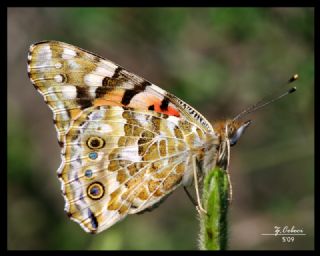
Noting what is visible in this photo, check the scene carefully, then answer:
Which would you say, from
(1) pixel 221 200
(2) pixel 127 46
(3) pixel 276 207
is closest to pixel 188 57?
(2) pixel 127 46

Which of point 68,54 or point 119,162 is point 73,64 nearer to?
point 68,54

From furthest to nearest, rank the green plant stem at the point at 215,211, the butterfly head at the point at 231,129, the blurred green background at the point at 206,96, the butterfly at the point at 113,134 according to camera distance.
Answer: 1. the blurred green background at the point at 206,96
2. the butterfly at the point at 113,134
3. the butterfly head at the point at 231,129
4. the green plant stem at the point at 215,211

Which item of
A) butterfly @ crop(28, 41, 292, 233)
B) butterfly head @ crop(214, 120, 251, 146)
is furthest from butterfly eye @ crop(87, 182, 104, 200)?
butterfly head @ crop(214, 120, 251, 146)

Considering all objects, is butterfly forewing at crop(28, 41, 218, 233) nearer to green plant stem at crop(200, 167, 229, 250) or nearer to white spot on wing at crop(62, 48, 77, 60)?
white spot on wing at crop(62, 48, 77, 60)

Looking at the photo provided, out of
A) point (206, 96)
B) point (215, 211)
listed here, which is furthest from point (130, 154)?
point (206, 96)

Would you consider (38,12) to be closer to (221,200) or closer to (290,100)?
(290,100)

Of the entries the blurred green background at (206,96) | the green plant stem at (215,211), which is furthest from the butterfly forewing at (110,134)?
the blurred green background at (206,96)

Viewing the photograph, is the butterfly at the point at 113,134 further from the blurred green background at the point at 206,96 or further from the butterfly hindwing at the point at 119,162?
the blurred green background at the point at 206,96
